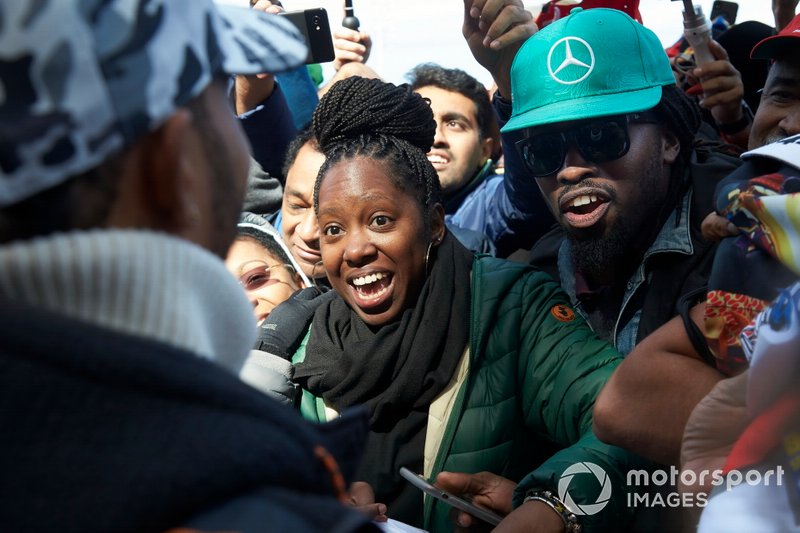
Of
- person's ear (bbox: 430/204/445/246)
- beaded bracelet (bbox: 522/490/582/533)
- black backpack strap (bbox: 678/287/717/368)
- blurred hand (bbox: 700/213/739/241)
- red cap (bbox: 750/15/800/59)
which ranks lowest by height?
beaded bracelet (bbox: 522/490/582/533)

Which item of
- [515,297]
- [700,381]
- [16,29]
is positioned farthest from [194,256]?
[515,297]

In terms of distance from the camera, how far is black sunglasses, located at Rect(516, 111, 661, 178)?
3.15 meters

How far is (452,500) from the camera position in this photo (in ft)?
8.25

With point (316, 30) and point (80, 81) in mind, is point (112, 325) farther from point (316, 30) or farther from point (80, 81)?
point (316, 30)

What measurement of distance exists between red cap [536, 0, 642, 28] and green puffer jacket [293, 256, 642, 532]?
136cm

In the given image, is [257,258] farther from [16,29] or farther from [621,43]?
[16,29]

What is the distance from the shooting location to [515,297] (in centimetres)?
297

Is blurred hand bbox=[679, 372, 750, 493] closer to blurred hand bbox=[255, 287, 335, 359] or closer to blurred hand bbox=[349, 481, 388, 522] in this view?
blurred hand bbox=[349, 481, 388, 522]

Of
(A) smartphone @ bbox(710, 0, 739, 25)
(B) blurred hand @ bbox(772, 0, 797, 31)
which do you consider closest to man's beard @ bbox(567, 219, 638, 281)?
(B) blurred hand @ bbox(772, 0, 797, 31)

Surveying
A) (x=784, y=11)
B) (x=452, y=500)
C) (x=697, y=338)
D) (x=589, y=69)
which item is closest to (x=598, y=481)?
(x=452, y=500)

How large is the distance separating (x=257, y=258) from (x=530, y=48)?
1302 millimetres

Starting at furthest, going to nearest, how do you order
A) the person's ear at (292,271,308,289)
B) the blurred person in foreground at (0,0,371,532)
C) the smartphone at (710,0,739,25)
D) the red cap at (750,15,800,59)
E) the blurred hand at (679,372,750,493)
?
the smartphone at (710,0,739,25)
the person's ear at (292,271,308,289)
the red cap at (750,15,800,59)
the blurred hand at (679,372,750,493)
the blurred person in foreground at (0,0,371,532)

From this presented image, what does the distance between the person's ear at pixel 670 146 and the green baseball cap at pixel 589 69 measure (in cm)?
14

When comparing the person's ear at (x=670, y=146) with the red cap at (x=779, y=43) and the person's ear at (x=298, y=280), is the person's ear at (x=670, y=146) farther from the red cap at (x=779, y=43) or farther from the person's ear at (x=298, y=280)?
the person's ear at (x=298, y=280)
